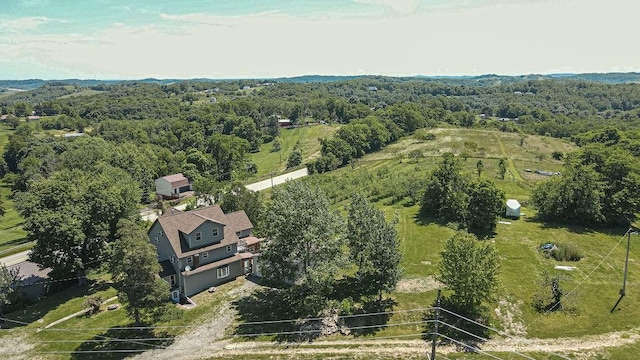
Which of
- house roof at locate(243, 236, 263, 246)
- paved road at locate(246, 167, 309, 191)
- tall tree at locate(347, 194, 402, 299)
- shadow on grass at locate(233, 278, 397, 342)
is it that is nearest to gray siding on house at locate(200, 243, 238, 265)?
house roof at locate(243, 236, 263, 246)

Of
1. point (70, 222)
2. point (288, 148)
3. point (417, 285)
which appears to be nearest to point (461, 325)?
point (417, 285)

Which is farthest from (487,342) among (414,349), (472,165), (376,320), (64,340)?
(472,165)

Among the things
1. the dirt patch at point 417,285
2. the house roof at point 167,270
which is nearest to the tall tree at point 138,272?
the house roof at point 167,270

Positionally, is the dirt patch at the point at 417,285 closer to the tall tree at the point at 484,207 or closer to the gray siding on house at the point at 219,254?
the tall tree at the point at 484,207

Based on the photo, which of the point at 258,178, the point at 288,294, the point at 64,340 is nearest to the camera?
the point at 64,340

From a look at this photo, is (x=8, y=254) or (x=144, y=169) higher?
(x=144, y=169)

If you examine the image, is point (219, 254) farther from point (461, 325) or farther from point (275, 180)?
point (275, 180)

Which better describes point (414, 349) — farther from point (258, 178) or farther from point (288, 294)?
point (258, 178)
